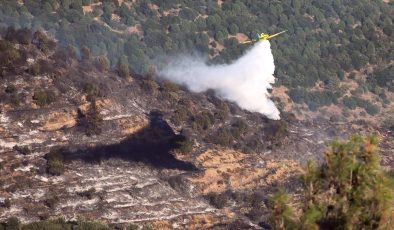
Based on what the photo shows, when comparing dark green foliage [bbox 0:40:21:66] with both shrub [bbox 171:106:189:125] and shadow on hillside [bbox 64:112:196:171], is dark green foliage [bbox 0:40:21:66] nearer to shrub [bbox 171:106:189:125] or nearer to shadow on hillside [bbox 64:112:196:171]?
shadow on hillside [bbox 64:112:196:171]

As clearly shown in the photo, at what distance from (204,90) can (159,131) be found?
1536cm

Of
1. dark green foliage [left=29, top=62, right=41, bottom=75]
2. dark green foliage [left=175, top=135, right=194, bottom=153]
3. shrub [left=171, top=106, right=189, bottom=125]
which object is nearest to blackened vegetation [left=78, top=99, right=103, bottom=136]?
dark green foliage [left=29, top=62, right=41, bottom=75]

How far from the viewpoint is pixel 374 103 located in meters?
117

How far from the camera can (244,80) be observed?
93.4 metres

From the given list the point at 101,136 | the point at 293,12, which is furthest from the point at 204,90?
the point at 293,12

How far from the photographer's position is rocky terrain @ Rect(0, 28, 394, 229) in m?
67.4

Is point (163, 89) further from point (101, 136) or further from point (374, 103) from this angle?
point (374, 103)

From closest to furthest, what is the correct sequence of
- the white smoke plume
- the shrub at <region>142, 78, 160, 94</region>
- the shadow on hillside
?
the shadow on hillside, the shrub at <region>142, 78, 160, 94</region>, the white smoke plume

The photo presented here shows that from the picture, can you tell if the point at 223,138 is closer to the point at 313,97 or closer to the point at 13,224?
the point at 13,224

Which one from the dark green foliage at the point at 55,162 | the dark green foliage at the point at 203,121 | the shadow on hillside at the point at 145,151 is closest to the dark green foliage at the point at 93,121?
the shadow on hillside at the point at 145,151

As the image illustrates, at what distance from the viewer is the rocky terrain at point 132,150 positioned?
6744 centimetres

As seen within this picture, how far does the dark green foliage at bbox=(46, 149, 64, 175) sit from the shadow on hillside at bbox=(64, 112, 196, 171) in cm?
90

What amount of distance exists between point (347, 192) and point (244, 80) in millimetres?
66197

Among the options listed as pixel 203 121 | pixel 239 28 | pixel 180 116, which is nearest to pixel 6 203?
pixel 180 116
